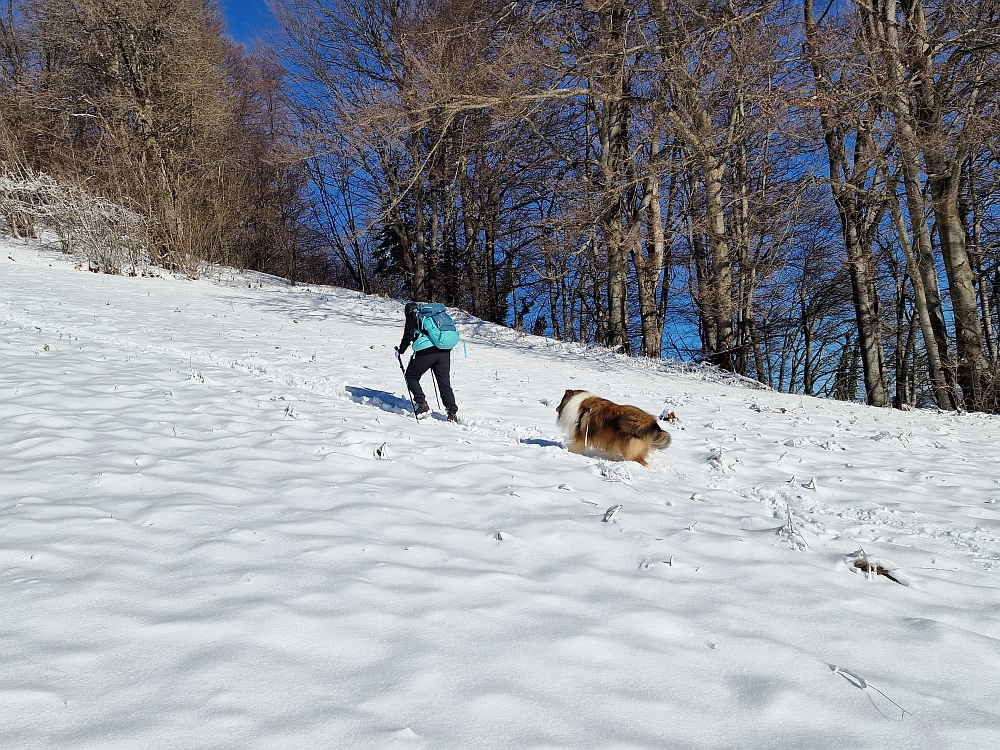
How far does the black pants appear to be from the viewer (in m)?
6.93

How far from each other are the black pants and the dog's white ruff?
4.92ft

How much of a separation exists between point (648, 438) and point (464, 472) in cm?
203

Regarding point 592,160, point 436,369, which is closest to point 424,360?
point 436,369

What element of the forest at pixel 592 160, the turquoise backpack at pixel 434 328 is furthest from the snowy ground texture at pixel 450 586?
the forest at pixel 592 160

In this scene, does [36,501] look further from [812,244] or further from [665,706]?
[812,244]

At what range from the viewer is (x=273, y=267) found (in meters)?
30.3

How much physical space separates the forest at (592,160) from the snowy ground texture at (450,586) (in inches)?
348

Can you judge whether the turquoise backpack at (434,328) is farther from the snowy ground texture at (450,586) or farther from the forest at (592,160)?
the forest at (592,160)

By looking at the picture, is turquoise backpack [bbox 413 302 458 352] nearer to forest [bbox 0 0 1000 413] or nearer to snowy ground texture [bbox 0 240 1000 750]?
snowy ground texture [bbox 0 240 1000 750]

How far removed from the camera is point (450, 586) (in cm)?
261

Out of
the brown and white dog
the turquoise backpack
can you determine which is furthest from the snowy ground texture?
the turquoise backpack

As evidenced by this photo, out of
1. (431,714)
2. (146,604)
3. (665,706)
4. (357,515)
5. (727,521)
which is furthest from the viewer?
(727,521)

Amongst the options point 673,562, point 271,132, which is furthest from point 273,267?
point 673,562

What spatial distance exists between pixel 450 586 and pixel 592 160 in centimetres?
1727
